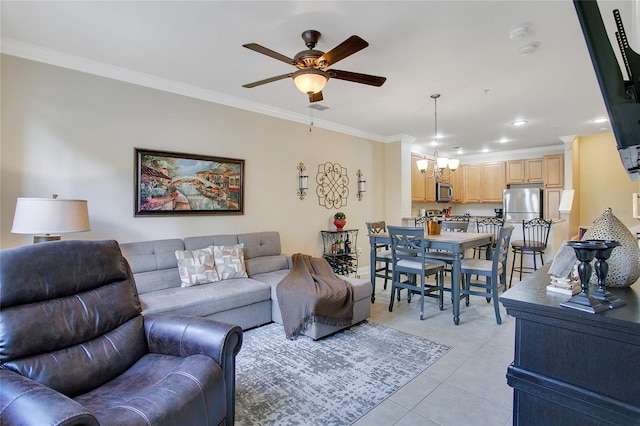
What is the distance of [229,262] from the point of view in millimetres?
3588

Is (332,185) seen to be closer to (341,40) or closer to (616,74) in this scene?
(341,40)

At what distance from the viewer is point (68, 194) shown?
2.96 meters

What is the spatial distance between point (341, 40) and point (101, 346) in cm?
272

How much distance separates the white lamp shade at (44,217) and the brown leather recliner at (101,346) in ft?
2.60

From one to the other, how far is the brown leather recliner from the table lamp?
792mm

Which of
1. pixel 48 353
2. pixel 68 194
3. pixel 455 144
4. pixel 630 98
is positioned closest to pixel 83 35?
pixel 68 194

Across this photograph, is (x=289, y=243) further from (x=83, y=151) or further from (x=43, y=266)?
(x=43, y=266)

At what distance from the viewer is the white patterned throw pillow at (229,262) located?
11.6ft

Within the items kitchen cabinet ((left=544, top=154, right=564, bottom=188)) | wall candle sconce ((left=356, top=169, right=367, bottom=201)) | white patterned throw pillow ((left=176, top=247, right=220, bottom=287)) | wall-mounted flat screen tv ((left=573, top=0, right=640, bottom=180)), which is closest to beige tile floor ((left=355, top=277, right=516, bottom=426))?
wall-mounted flat screen tv ((left=573, top=0, right=640, bottom=180))

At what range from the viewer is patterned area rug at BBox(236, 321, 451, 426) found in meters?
2.02

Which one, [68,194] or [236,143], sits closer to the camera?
[68,194]

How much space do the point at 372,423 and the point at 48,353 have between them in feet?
5.76

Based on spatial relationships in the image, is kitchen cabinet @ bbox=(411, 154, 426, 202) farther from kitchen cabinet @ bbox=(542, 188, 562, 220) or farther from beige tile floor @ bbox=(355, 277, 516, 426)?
beige tile floor @ bbox=(355, 277, 516, 426)

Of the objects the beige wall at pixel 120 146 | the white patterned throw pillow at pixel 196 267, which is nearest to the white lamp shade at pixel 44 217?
the beige wall at pixel 120 146
